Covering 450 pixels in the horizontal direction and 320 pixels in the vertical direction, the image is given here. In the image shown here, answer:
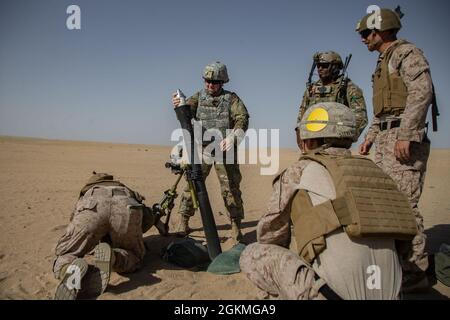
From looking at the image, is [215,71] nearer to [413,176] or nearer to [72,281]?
[413,176]

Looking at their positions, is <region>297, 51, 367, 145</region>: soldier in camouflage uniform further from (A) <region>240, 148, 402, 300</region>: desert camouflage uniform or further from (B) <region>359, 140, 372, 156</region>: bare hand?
(A) <region>240, 148, 402, 300</region>: desert camouflage uniform

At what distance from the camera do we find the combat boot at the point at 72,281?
3027mm

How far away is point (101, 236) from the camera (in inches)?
143

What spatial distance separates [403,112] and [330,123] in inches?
60.4

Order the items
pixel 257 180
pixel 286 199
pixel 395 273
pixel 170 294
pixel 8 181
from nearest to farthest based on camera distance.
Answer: pixel 395 273, pixel 286 199, pixel 170 294, pixel 8 181, pixel 257 180

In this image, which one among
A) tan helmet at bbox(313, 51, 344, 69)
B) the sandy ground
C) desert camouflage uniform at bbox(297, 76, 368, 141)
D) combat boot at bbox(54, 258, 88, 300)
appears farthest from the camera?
tan helmet at bbox(313, 51, 344, 69)

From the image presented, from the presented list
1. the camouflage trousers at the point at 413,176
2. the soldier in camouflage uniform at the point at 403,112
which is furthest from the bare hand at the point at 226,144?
the camouflage trousers at the point at 413,176

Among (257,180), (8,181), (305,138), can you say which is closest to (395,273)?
(305,138)

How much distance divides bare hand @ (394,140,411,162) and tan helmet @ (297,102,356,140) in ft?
3.93

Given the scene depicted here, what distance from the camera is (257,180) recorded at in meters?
14.2

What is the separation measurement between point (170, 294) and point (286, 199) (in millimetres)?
1685

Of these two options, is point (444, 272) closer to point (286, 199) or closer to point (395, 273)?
point (395, 273)

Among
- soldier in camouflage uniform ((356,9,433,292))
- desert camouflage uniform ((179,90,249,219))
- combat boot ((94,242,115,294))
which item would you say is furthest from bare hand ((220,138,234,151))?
combat boot ((94,242,115,294))

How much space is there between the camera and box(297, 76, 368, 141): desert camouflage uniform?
17.0 feet
